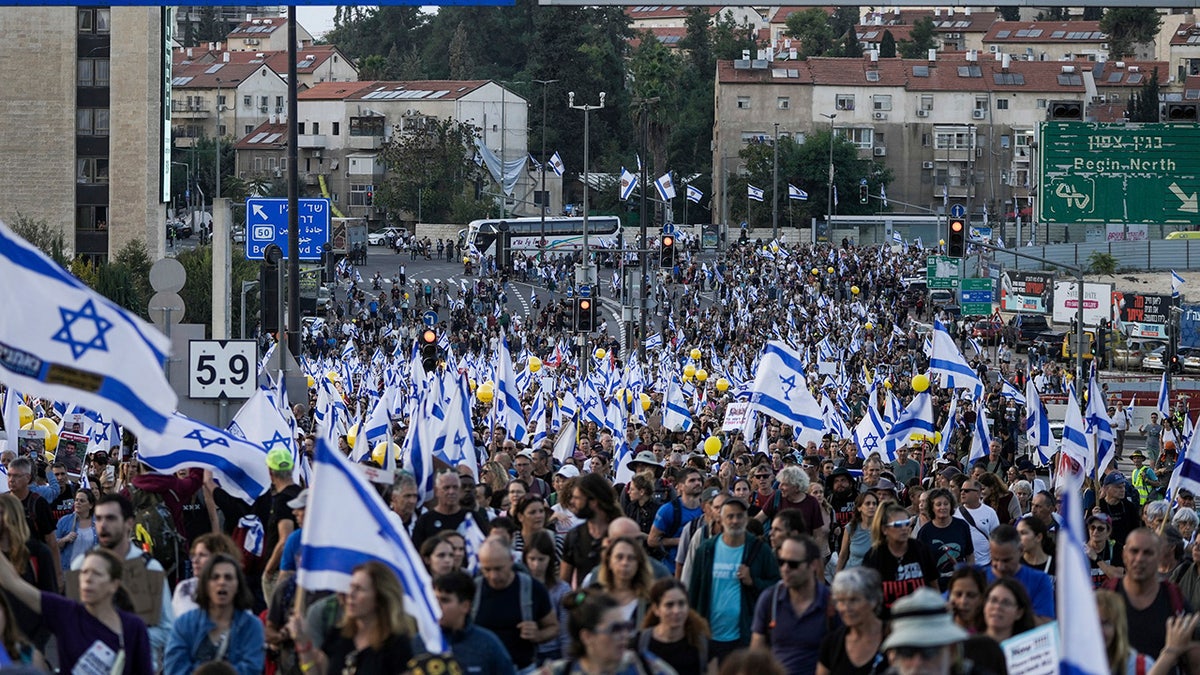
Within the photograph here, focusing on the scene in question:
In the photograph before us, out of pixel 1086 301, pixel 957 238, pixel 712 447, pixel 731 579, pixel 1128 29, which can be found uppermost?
pixel 1128 29

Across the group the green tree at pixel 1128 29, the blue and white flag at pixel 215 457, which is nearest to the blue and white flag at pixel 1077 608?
the blue and white flag at pixel 215 457

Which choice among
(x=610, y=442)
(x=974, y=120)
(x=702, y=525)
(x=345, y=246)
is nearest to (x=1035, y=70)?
(x=974, y=120)

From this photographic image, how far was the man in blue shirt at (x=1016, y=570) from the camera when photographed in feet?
32.4

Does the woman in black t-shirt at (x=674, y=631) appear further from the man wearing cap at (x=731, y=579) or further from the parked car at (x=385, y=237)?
the parked car at (x=385, y=237)

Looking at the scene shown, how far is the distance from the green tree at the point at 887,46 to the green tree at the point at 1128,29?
14.4m

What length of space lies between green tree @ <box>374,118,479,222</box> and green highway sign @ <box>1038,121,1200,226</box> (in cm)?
9244

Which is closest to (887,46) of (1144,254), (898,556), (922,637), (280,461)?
(1144,254)

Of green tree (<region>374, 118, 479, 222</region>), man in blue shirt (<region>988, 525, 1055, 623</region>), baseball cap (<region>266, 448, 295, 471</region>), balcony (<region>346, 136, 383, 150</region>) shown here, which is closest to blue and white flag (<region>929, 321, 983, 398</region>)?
baseball cap (<region>266, 448, 295, 471</region>)

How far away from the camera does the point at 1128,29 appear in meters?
146

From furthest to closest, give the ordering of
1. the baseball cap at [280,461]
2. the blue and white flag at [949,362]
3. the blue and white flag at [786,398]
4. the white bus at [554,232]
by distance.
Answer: the white bus at [554,232], the blue and white flag at [949,362], the blue and white flag at [786,398], the baseball cap at [280,461]

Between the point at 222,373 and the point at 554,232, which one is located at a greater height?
the point at 222,373

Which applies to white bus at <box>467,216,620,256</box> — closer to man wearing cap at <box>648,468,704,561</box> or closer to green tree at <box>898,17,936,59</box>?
green tree at <box>898,17,936,59</box>

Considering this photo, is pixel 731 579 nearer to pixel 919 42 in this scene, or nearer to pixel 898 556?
pixel 898 556

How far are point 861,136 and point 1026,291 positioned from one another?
2339 inches
